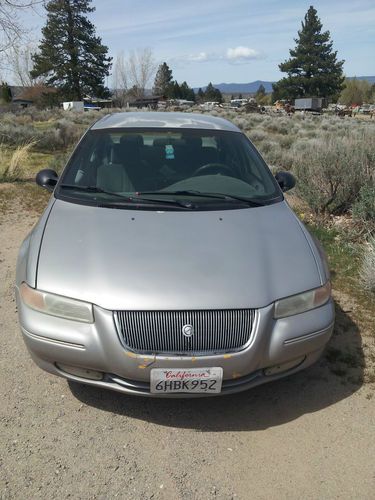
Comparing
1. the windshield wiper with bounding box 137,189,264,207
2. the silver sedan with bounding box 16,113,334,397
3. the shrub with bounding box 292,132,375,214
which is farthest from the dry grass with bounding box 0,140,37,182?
the windshield wiper with bounding box 137,189,264,207

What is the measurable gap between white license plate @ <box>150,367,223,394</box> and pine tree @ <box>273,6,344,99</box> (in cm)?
6441

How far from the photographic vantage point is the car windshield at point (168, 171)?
3355 mm

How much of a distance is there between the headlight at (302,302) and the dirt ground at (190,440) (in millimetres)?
681

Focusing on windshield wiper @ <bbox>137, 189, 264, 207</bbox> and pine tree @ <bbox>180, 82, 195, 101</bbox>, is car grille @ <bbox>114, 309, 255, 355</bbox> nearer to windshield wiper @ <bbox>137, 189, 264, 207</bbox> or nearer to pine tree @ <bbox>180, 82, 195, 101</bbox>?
windshield wiper @ <bbox>137, 189, 264, 207</bbox>

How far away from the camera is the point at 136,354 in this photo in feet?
7.58

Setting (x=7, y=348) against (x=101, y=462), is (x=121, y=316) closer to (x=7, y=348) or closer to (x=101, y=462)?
(x=101, y=462)

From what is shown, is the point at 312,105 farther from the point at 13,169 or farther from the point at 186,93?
the point at 13,169

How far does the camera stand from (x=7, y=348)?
3.35 meters

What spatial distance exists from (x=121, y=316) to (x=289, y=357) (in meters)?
0.95

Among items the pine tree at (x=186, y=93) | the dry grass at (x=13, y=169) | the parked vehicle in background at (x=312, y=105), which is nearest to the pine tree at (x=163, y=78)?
the pine tree at (x=186, y=93)

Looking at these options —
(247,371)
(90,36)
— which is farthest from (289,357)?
(90,36)

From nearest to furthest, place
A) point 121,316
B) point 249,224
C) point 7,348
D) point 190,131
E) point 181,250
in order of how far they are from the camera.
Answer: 1. point 121,316
2. point 181,250
3. point 249,224
4. point 7,348
5. point 190,131

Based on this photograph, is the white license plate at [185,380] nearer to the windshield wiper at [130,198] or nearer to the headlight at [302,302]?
the headlight at [302,302]

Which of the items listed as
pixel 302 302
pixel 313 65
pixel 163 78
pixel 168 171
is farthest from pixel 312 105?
pixel 302 302
